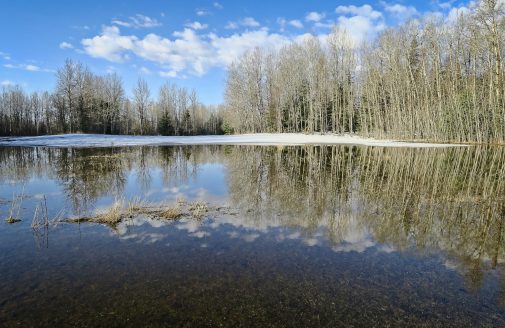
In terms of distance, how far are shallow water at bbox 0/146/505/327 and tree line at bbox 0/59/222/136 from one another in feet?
214

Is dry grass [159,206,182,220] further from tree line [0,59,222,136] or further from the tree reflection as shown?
tree line [0,59,222,136]

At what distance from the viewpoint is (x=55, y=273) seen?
21.0 feet

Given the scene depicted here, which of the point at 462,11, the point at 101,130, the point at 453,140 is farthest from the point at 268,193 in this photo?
the point at 101,130

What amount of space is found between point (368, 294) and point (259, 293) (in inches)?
73.7

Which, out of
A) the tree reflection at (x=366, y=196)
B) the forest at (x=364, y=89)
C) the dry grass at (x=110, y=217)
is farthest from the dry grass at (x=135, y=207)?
the forest at (x=364, y=89)

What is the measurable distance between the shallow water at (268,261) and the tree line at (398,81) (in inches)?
Answer: 1328

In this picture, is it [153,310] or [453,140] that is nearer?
[153,310]

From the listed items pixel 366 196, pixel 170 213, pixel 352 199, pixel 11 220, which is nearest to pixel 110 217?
pixel 170 213

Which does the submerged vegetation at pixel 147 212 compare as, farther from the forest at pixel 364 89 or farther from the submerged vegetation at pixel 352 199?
the forest at pixel 364 89

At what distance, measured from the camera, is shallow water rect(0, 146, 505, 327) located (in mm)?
5066

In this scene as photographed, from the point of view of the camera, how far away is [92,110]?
77.0 metres

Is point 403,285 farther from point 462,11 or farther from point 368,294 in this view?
point 462,11

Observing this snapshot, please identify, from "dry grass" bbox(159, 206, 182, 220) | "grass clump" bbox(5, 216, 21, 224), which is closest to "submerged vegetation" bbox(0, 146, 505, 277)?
"dry grass" bbox(159, 206, 182, 220)

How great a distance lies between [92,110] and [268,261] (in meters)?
81.2
